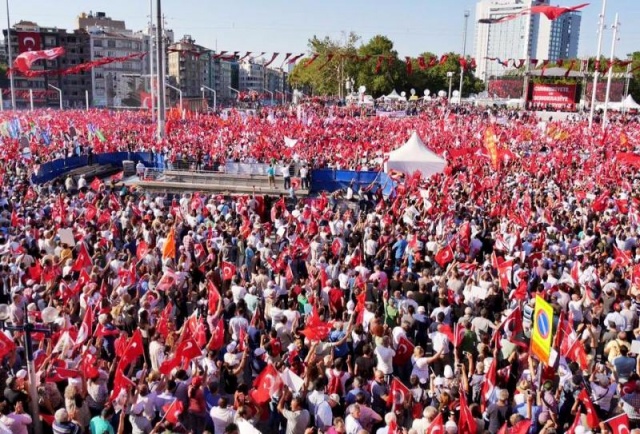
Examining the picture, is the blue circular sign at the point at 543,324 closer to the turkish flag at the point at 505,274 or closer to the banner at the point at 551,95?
the turkish flag at the point at 505,274

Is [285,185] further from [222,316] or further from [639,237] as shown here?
[222,316]

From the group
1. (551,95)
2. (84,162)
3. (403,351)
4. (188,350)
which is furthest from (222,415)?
(551,95)

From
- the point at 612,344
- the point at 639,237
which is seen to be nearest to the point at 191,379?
the point at 612,344

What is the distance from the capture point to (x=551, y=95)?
214ft

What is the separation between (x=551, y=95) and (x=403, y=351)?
63.4 m

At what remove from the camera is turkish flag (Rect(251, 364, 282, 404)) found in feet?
21.7

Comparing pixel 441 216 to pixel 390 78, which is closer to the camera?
pixel 441 216

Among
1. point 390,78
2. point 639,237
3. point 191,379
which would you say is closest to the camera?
point 191,379

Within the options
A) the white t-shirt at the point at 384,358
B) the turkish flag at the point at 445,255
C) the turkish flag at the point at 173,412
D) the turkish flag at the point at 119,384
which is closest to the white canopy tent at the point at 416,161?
the turkish flag at the point at 445,255

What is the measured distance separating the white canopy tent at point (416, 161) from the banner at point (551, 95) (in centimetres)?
4730

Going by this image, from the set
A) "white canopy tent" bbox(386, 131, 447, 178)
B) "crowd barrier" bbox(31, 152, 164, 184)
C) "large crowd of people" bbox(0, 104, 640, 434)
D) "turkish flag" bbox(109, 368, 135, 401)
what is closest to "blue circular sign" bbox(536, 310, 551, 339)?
"large crowd of people" bbox(0, 104, 640, 434)

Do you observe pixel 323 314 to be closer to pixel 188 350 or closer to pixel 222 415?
pixel 188 350

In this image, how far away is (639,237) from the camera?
1331cm

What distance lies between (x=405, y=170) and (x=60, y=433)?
698 inches
